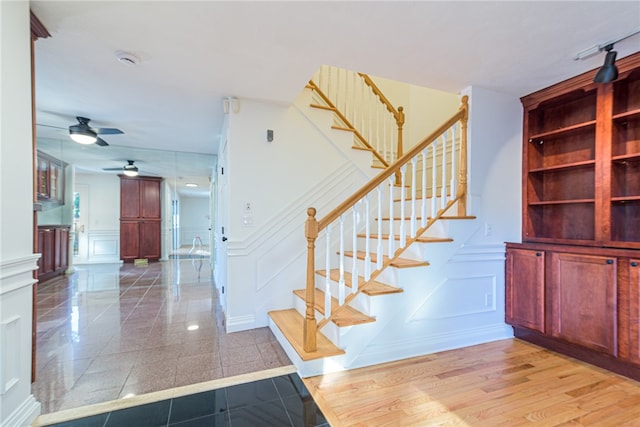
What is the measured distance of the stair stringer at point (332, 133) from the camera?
11.0 feet

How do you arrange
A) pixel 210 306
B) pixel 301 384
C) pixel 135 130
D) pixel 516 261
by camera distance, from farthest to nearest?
1. pixel 135 130
2. pixel 210 306
3. pixel 516 261
4. pixel 301 384

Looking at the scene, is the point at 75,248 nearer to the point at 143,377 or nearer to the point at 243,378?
the point at 143,377

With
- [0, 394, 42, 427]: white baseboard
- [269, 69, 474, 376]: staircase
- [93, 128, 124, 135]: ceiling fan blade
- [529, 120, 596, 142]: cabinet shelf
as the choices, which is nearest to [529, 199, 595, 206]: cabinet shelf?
[529, 120, 596, 142]: cabinet shelf

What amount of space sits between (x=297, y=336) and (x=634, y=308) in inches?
99.9

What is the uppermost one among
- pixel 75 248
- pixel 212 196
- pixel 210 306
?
pixel 212 196

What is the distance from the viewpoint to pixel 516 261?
110 inches

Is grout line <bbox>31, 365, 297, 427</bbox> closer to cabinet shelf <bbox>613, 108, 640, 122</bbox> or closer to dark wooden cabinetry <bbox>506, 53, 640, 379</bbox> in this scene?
dark wooden cabinetry <bbox>506, 53, 640, 379</bbox>

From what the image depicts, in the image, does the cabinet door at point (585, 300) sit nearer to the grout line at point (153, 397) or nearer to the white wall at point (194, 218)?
the grout line at point (153, 397)

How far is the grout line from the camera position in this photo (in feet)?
5.52

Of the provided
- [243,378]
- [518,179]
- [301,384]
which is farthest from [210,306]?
[518,179]

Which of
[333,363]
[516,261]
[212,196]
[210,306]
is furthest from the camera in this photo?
[212,196]

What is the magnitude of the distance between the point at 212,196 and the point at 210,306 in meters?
2.72

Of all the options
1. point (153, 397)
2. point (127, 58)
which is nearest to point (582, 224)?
point (153, 397)

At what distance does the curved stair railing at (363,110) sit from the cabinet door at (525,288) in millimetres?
1809
